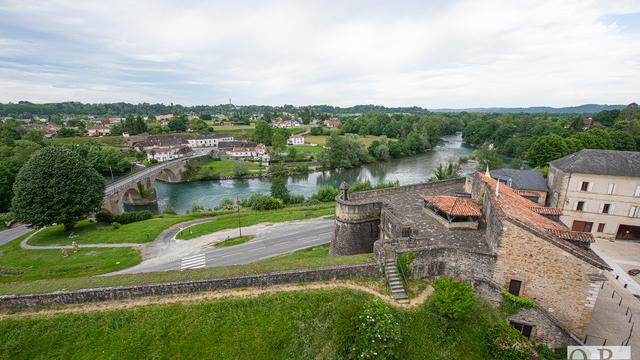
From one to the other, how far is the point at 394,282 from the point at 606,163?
82.7 ft

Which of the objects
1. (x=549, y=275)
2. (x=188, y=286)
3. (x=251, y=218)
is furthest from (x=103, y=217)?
(x=549, y=275)

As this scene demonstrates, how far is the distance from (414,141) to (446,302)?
3524 inches

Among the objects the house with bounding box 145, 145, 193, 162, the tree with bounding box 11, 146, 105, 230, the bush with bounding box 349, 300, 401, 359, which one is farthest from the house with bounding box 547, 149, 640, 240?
the house with bounding box 145, 145, 193, 162

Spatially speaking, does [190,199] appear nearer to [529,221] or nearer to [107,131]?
[529,221]

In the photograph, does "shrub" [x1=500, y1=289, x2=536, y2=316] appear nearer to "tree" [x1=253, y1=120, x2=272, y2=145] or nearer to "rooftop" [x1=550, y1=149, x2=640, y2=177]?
"rooftop" [x1=550, y1=149, x2=640, y2=177]

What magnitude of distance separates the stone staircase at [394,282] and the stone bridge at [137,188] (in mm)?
38034

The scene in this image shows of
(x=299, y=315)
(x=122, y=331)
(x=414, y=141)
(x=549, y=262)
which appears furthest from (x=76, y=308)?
(x=414, y=141)

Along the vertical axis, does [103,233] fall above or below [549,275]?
below

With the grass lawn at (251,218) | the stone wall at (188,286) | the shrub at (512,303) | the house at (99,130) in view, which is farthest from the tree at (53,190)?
the house at (99,130)

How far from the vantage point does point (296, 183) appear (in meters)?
68.8

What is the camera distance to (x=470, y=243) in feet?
51.8

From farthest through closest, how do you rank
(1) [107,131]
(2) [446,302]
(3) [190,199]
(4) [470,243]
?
(1) [107,131], (3) [190,199], (4) [470,243], (2) [446,302]

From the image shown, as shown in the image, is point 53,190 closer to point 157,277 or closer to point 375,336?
point 157,277

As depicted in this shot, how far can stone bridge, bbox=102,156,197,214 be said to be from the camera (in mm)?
44872
